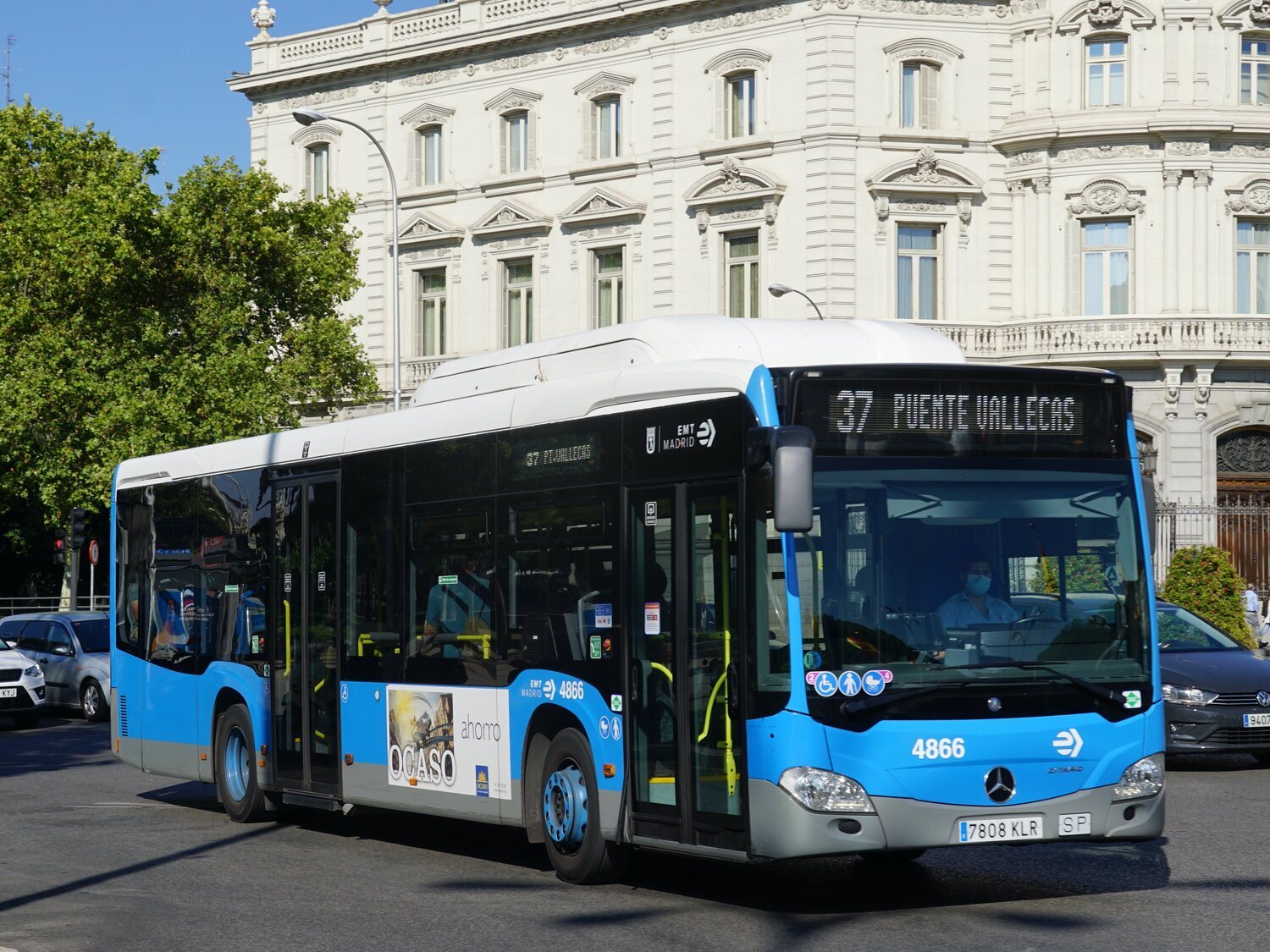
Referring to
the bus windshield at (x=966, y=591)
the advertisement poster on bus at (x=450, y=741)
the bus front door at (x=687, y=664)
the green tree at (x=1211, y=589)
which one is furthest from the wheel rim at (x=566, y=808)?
the green tree at (x=1211, y=589)

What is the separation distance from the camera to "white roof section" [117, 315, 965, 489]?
413 inches

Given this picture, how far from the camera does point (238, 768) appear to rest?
49.5ft

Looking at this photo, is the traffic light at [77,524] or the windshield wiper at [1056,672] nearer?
the windshield wiper at [1056,672]

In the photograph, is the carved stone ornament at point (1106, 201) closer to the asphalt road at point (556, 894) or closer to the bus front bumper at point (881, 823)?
the asphalt road at point (556, 894)

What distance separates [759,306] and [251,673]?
88.2ft

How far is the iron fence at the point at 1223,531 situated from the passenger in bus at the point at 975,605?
Result: 96.8 feet

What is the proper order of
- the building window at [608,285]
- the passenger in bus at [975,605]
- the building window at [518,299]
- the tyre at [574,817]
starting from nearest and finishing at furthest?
the passenger in bus at [975,605]
the tyre at [574,817]
the building window at [608,285]
the building window at [518,299]

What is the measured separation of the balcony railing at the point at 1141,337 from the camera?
128ft

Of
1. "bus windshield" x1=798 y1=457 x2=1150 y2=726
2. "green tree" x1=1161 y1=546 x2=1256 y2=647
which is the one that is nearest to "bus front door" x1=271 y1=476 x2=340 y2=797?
"bus windshield" x1=798 y1=457 x2=1150 y2=726

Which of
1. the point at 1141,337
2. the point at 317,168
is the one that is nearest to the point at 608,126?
the point at 317,168

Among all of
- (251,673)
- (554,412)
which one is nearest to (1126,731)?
(554,412)

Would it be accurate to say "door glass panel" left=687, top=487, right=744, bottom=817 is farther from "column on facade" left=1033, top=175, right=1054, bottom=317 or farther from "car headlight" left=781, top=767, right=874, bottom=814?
"column on facade" left=1033, top=175, right=1054, bottom=317

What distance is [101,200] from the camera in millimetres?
37719

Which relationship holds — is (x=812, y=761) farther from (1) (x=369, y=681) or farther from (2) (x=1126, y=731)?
(1) (x=369, y=681)
